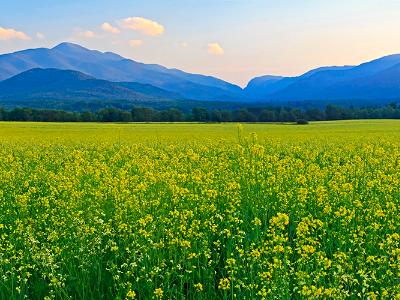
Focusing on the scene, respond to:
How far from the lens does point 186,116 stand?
80062 millimetres

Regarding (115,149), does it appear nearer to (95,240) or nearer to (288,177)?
(288,177)

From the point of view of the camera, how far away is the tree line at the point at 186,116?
7550 centimetres

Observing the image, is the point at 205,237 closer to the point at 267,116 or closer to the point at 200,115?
the point at 200,115

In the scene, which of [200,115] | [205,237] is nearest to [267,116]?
[200,115]

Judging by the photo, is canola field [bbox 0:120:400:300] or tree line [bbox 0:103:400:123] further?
tree line [bbox 0:103:400:123]

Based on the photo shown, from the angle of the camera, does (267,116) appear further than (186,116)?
No

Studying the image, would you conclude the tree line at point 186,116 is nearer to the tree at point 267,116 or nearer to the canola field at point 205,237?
the tree at point 267,116

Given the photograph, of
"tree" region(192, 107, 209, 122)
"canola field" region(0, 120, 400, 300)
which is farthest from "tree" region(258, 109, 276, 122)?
"canola field" region(0, 120, 400, 300)

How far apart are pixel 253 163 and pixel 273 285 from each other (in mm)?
5635

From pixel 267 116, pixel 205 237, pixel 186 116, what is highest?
pixel 186 116

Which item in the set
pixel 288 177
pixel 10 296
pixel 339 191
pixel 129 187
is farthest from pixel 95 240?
pixel 288 177

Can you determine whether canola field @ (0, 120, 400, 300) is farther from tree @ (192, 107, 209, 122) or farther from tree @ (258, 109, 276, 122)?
tree @ (258, 109, 276, 122)

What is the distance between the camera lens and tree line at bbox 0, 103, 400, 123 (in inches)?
2972

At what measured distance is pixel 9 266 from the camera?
524 centimetres
